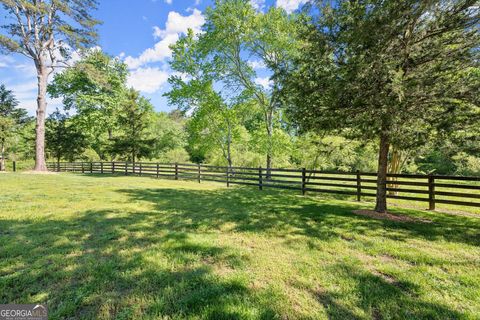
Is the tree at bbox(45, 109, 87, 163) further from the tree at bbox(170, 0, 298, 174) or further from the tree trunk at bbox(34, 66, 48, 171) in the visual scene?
the tree at bbox(170, 0, 298, 174)

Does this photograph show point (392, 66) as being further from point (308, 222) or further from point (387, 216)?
point (308, 222)

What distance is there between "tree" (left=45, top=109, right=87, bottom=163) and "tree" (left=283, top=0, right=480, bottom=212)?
1004 inches

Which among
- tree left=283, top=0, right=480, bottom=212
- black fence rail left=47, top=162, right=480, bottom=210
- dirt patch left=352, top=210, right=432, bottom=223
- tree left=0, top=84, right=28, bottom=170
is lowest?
dirt patch left=352, top=210, right=432, bottom=223

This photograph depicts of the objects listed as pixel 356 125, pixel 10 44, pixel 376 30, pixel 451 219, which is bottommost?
pixel 451 219

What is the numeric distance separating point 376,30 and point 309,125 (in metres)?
2.72

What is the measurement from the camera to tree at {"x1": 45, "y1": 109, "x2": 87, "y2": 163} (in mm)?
22922

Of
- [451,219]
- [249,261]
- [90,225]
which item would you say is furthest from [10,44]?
[451,219]

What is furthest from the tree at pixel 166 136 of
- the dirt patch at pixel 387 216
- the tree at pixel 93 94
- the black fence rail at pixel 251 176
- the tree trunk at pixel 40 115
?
the dirt patch at pixel 387 216

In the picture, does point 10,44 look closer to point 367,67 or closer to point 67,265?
point 67,265

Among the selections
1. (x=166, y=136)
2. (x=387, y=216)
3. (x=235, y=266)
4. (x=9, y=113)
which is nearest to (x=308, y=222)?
(x=387, y=216)

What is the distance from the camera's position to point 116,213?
5.59m

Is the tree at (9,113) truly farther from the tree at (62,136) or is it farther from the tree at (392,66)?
the tree at (392,66)

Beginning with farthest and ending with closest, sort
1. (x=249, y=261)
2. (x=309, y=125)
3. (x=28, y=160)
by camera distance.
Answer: (x=28, y=160)
(x=309, y=125)
(x=249, y=261)

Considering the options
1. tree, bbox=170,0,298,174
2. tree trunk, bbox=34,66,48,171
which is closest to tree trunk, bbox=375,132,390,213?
tree, bbox=170,0,298,174
